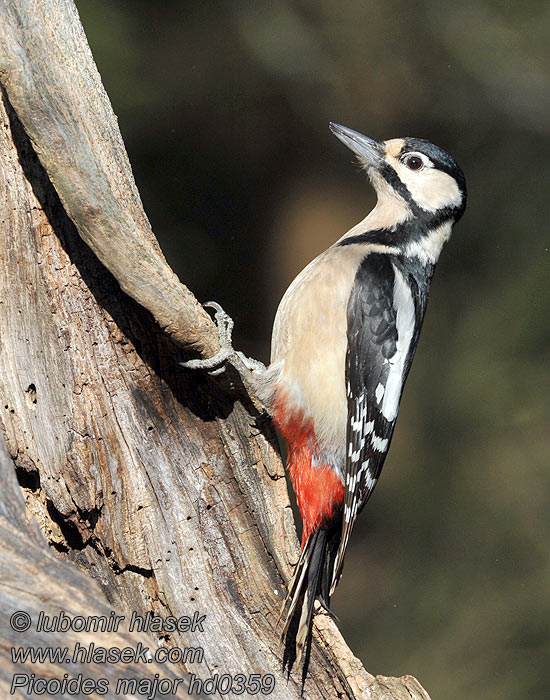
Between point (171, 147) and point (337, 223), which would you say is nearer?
point (171, 147)

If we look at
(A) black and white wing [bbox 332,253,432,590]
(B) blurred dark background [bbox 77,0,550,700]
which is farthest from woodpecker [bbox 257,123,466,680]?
(B) blurred dark background [bbox 77,0,550,700]

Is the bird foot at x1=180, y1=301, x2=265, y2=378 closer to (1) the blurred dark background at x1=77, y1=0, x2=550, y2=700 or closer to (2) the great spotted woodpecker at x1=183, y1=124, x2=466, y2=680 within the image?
(2) the great spotted woodpecker at x1=183, y1=124, x2=466, y2=680

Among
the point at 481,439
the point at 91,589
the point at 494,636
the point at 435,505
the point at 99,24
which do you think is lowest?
the point at 494,636

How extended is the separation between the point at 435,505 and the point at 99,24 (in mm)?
4315

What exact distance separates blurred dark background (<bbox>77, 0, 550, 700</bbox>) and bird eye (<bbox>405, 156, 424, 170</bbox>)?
2.01 meters

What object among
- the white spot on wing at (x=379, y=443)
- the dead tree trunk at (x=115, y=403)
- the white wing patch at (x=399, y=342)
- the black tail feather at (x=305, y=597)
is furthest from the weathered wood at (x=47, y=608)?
the white wing patch at (x=399, y=342)

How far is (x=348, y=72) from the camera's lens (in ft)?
20.0

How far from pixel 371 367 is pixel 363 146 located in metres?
1.03

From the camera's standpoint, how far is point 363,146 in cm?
367

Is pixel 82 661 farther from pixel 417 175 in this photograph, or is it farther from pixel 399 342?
Answer: pixel 417 175

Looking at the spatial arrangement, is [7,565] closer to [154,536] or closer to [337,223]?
[154,536]

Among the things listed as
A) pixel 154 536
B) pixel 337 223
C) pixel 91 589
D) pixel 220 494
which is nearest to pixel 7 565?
pixel 91 589

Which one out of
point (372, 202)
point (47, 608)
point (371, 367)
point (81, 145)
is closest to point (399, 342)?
point (371, 367)

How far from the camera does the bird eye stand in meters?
3.59
